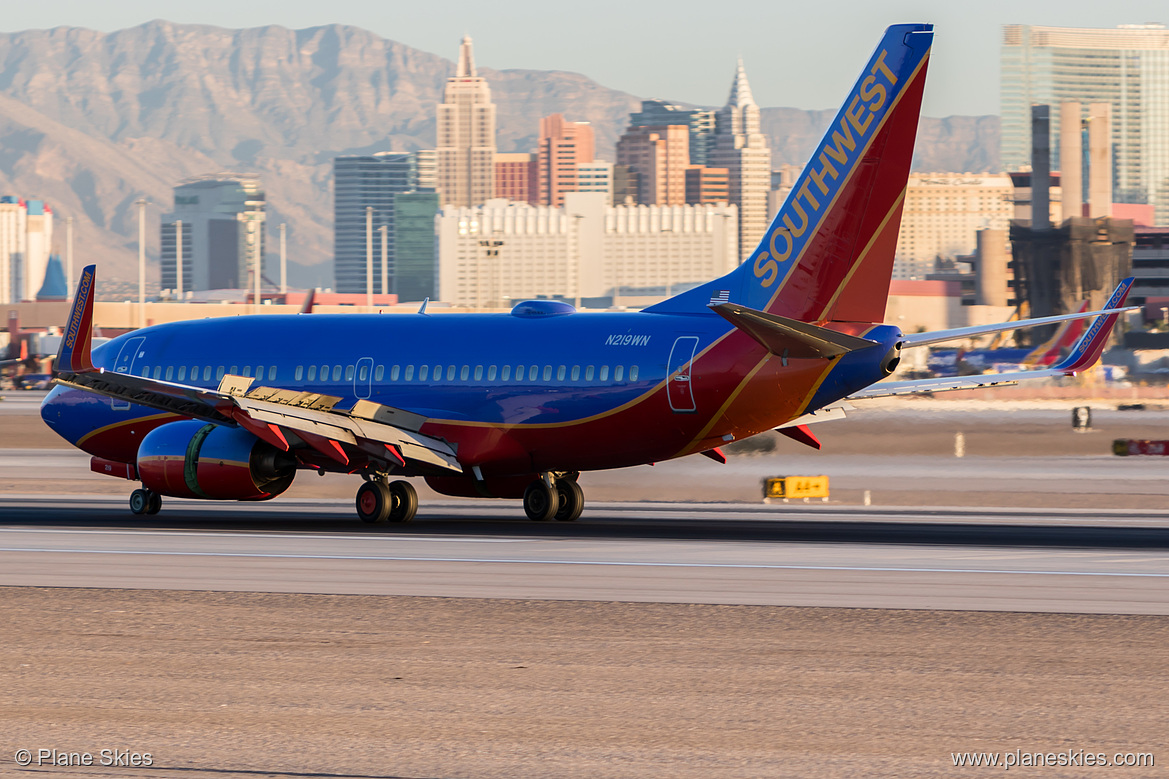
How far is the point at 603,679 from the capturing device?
15703 mm

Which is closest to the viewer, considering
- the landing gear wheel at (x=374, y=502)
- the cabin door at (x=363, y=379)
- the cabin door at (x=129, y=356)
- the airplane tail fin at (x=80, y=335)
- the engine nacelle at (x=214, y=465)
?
the airplane tail fin at (x=80, y=335)

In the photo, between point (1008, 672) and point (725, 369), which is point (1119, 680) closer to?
point (1008, 672)

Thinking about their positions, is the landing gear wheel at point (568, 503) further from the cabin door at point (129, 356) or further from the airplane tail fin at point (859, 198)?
the cabin door at point (129, 356)

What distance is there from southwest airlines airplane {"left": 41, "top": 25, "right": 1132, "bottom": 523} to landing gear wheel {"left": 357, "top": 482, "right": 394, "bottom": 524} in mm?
46

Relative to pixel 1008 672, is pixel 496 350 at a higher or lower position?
higher

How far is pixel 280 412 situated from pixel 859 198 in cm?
1198

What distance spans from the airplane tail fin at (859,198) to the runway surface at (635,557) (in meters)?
4.54

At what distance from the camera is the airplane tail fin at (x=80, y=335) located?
29.5 metres

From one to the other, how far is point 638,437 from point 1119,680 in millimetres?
Result: 16751

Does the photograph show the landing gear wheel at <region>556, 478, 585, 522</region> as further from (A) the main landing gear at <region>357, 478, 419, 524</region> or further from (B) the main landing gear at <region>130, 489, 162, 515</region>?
(B) the main landing gear at <region>130, 489, 162, 515</region>

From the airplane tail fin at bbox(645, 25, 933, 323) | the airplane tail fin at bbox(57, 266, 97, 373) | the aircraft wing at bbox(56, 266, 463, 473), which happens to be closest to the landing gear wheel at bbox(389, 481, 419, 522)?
the aircraft wing at bbox(56, 266, 463, 473)

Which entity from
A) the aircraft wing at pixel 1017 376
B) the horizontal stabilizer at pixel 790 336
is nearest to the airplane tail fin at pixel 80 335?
the horizontal stabilizer at pixel 790 336

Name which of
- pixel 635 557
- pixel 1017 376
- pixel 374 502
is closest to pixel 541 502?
pixel 374 502

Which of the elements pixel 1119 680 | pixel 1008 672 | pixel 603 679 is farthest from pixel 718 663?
pixel 1119 680
